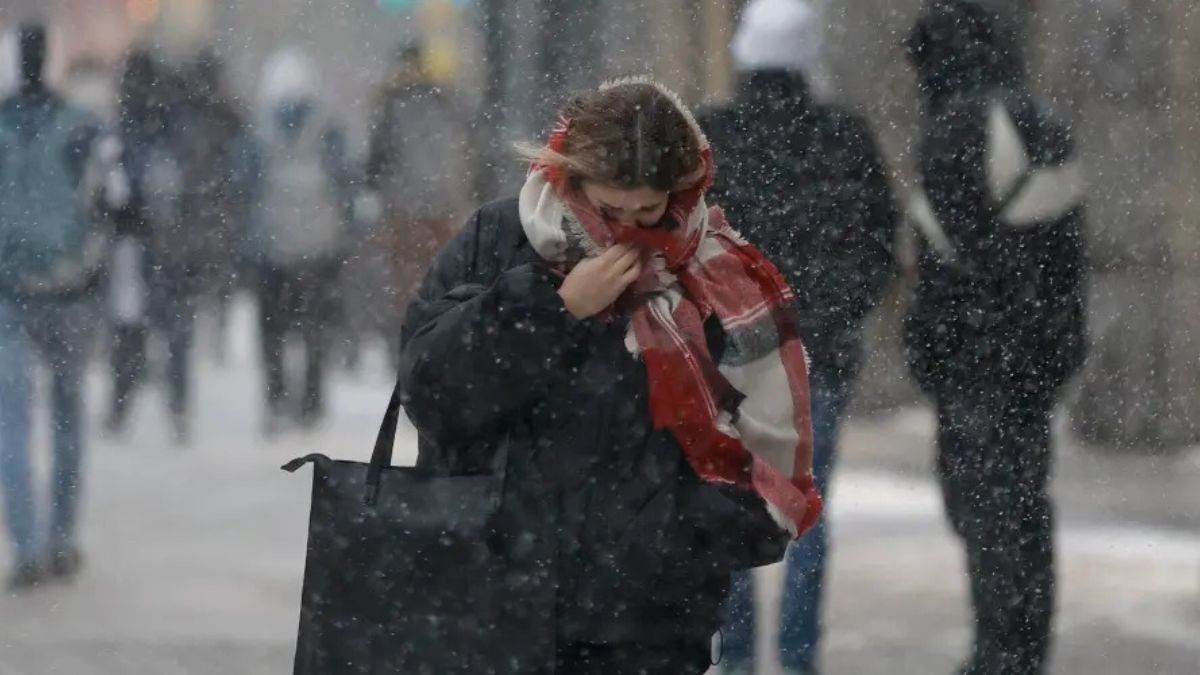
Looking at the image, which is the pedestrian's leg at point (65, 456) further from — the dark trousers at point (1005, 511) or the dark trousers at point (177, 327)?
the dark trousers at point (1005, 511)

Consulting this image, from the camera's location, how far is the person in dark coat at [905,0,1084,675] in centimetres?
454

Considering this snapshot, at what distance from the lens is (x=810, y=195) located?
15.1 ft

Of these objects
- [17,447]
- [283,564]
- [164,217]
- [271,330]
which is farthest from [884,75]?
[17,447]

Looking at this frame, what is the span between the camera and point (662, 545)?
276 centimetres

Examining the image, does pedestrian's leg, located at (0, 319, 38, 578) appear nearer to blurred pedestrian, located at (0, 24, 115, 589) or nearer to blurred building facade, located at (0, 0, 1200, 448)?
blurred pedestrian, located at (0, 24, 115, 589)

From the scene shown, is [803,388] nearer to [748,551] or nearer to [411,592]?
[748,551]

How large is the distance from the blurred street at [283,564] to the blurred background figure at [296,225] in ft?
0.24

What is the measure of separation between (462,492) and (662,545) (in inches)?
12.4

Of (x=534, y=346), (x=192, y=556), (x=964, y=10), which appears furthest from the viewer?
(x=192, y=556)

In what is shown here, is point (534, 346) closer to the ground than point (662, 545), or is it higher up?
higher up

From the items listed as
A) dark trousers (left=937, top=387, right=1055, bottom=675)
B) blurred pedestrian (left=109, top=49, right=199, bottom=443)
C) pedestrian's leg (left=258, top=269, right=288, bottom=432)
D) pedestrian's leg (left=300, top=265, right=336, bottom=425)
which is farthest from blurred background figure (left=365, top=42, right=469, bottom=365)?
dark trousers (left=937, top=387, right=1055, bottom=675)

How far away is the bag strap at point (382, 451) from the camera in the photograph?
2760 mm

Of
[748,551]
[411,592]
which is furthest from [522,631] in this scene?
[748,551]

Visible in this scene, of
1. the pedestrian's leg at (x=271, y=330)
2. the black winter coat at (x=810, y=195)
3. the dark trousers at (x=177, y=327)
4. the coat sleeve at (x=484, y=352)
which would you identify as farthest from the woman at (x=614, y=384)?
the dark trousers at (x=177, y=327)
